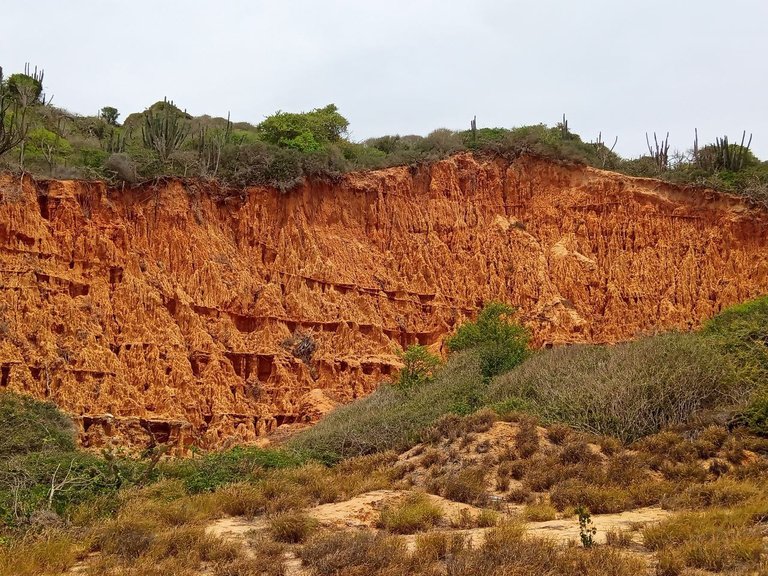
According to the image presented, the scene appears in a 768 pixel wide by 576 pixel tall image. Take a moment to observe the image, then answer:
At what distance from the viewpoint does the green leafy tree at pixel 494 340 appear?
25.8 metres

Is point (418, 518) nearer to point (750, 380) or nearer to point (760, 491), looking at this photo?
point (760, 491)

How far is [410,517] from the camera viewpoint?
1134 centimetres

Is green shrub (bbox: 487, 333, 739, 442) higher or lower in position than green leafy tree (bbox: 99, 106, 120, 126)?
lower

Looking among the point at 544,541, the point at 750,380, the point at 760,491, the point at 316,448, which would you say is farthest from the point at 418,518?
the point at 750,380

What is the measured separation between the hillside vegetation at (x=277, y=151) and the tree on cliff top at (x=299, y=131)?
0.19 feet

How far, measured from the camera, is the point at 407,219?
3622cm

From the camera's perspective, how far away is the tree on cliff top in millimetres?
38188

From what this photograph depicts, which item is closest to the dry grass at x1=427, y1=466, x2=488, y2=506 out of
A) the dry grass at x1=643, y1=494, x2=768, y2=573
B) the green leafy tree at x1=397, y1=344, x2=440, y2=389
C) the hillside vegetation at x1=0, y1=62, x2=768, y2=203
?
the dry grass at x1=643, y1=494, x2=768, y2=573

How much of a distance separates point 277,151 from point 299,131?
498 centimetres

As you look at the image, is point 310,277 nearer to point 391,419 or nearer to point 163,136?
point 163,136

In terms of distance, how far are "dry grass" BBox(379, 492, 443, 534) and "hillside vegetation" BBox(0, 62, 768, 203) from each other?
73.1ft

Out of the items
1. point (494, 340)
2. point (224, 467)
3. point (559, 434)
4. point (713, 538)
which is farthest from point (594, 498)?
point (494, 340)

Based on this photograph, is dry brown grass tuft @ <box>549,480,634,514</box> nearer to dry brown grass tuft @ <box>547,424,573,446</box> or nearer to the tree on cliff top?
dry brown grass tuft @ <box>547,424,573,446</box>

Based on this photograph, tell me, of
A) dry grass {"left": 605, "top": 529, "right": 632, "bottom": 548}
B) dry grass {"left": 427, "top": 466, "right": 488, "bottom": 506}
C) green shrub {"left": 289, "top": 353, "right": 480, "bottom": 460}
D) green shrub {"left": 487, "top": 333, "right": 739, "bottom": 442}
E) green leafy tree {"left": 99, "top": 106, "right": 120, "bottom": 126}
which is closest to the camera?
dry grass {"left": 605, "top": 529, "right": 632, "bottom": 548}
